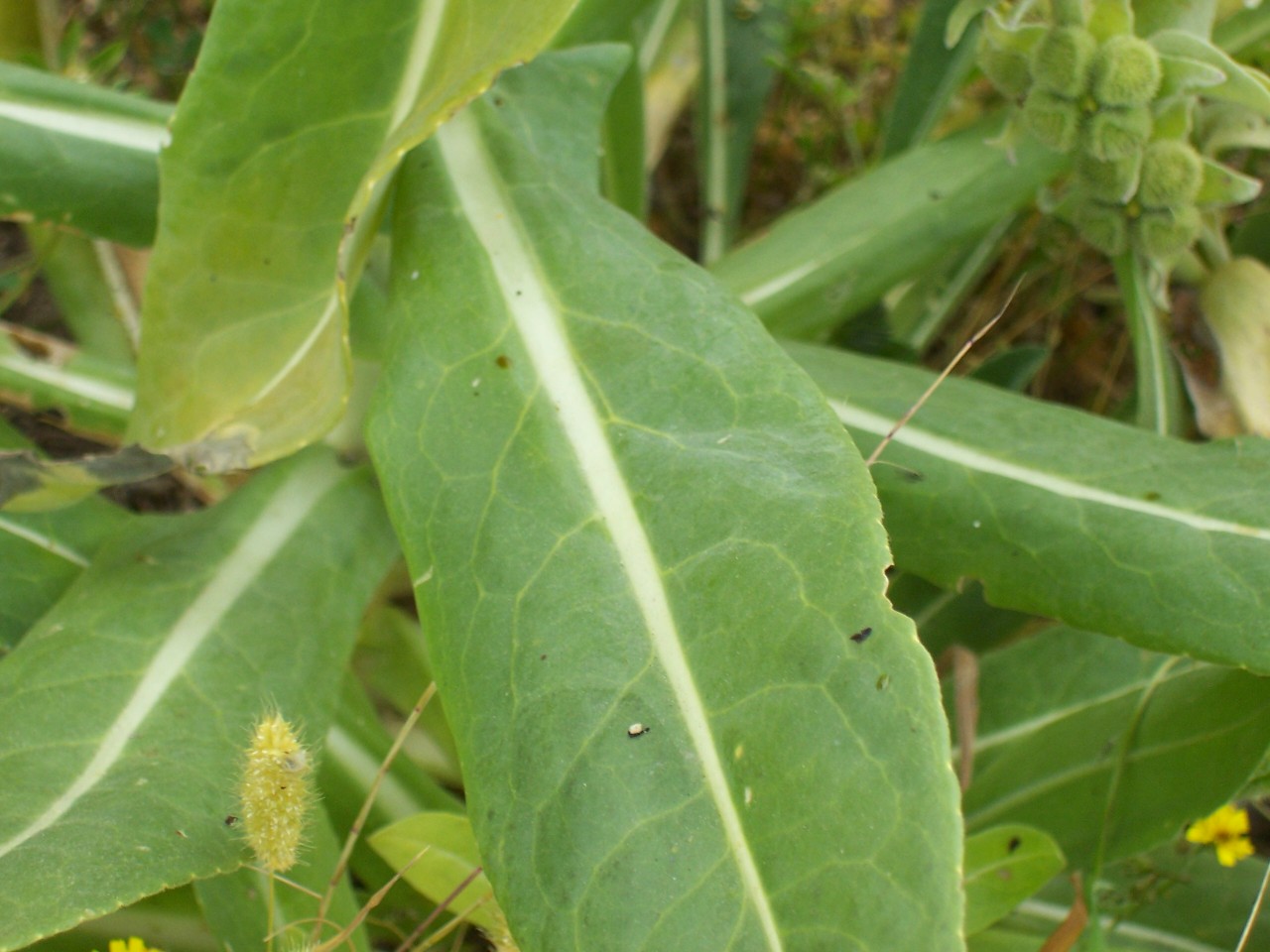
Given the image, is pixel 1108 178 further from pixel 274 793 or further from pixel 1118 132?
pixel 274 793

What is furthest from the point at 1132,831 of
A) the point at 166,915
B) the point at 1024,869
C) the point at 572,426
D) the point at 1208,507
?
the point at 166,915

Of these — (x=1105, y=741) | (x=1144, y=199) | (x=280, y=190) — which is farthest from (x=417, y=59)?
(x=1105, y=741)

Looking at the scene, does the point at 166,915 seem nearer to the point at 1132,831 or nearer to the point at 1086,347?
the point at 1132,831

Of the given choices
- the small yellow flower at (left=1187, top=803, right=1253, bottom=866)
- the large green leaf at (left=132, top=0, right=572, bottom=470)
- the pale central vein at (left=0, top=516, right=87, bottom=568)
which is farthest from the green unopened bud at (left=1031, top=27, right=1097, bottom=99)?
the pale central vein at (left=0, top=516, right=87, bottom=568)

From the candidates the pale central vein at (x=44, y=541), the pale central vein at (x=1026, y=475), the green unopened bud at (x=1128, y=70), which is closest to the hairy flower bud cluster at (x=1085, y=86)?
the green unopened bud at (x=1128, y=70)

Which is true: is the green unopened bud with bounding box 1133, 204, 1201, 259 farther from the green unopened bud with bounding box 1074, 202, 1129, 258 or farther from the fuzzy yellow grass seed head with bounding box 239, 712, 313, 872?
the fuzzy yellow grass seed head with bounding box 239, 712, 313, 872

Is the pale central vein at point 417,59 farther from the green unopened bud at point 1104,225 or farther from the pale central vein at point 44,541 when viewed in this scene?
the green unopened bud at point 1104,225
